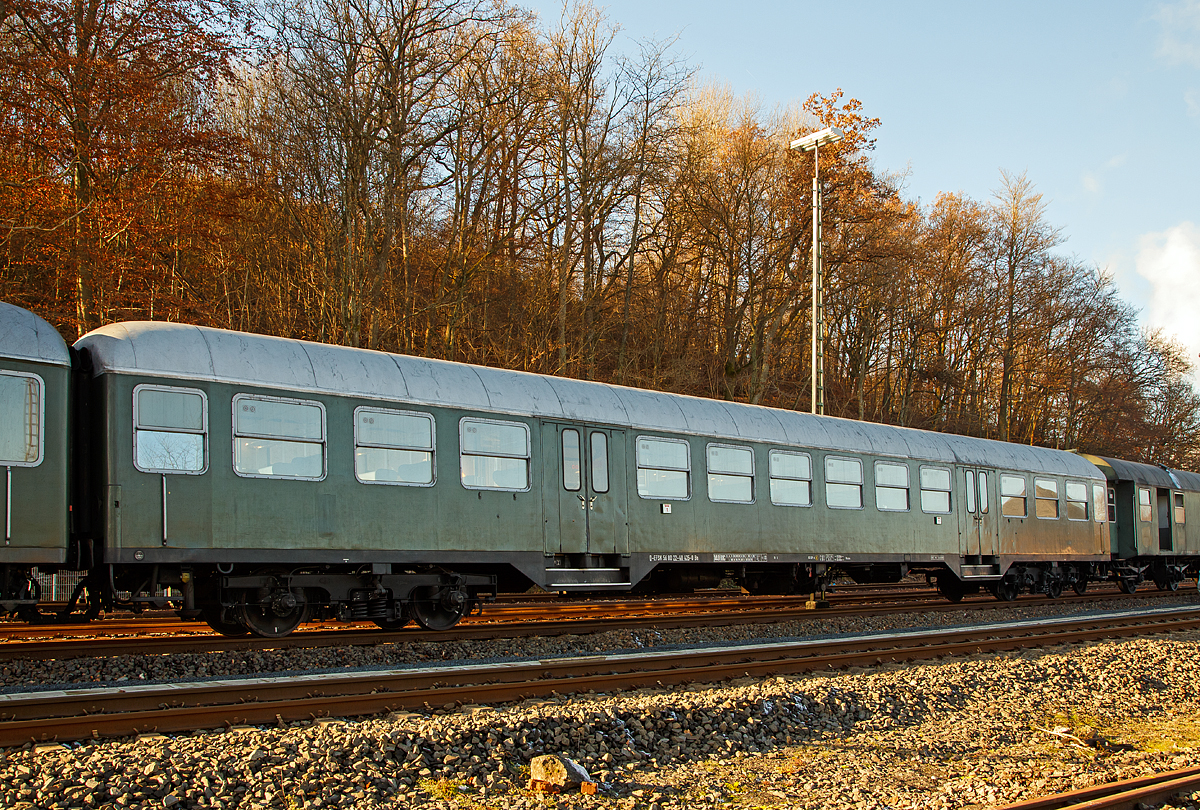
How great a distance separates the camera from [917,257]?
32.4m

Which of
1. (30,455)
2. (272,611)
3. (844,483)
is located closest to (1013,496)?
(844,483)

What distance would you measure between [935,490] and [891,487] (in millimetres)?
1300

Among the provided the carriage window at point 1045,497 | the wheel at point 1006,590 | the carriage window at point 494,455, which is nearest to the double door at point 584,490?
the carriage window at point 494,455

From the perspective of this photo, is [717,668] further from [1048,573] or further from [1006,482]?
[1048,573]

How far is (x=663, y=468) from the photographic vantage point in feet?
44.4

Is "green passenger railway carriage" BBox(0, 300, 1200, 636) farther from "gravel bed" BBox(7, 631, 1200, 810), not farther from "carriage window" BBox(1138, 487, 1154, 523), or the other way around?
"carriage window" BBox(1138, 487, 1154, 523)

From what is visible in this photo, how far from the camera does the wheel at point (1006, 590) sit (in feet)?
63.6

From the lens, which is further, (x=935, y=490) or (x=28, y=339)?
(x=935, y=490)

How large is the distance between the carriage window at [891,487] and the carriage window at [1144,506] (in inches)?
354

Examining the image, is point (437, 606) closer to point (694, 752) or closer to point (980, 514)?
point (694, 752)

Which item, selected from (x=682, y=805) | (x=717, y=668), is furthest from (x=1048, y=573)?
(x=682, y=805)

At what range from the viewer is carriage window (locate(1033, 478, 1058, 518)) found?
19812 mm

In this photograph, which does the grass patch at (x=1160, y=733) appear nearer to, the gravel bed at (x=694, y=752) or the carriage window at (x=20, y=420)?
the gravel bed at (x=694, y=752)

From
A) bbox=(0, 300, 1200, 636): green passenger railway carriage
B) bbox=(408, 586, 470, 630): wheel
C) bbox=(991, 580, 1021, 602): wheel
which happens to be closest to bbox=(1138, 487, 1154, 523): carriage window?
bbox=(991, 580, 1021, 602): wheel
